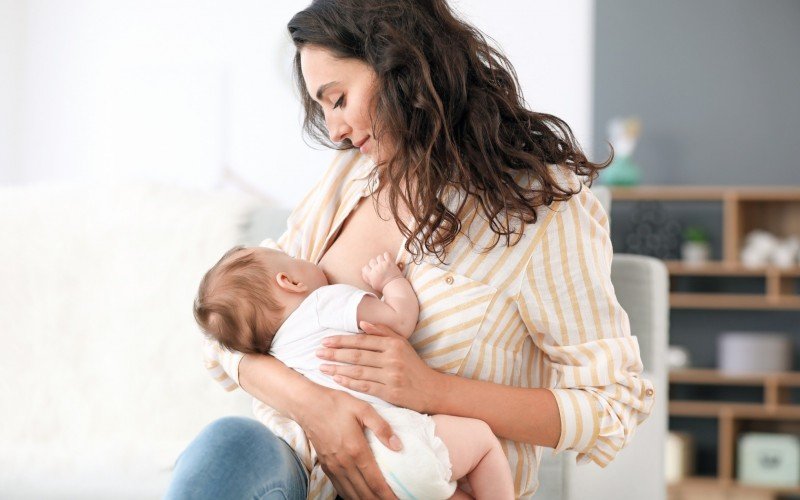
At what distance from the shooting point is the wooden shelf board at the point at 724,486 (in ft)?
12.9

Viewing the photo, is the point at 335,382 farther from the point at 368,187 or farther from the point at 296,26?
the point at 296,26

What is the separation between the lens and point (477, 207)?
4.18 ft

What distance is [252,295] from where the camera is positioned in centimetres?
124

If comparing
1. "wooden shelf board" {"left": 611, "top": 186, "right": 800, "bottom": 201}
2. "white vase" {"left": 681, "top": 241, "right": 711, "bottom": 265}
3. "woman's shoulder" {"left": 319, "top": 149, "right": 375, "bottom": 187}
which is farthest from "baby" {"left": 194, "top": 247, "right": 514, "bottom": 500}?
"white vase" {"left": 681, "top": 241, "right": 711, "bottom": 265}

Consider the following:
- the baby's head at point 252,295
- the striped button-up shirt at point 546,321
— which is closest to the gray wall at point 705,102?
the striped button-up shirt at point 546,321

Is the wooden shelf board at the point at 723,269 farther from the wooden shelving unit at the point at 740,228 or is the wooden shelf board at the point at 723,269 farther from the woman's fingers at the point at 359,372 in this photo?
the woman's fingers at the point at 359,372

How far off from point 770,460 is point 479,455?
3.25m

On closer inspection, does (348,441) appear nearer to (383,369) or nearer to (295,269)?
(383,369)

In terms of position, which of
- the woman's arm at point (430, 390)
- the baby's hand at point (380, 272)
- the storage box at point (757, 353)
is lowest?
the storage box at point (757, 353)

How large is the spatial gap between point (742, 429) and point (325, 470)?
3512 millimetres

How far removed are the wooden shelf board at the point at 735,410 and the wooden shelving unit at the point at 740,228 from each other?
17.0 inches

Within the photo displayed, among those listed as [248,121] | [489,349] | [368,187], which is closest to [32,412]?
[368,187]

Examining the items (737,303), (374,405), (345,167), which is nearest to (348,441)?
(374,405)

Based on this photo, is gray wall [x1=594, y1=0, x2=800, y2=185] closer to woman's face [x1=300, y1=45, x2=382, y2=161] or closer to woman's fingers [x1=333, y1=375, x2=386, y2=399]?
woman's face [x1=300, y1=45, x2=382, y2=161]
